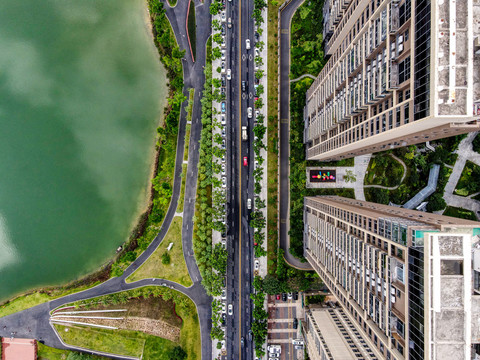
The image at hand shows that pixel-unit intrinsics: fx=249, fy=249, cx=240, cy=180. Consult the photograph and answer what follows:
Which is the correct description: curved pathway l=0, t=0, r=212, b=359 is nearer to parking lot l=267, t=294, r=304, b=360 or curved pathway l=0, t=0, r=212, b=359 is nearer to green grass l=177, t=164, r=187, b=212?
green grass l=177, t=164, r=187, b=212

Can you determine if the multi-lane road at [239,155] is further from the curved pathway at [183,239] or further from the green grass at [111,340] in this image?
the green grass at [111,340]

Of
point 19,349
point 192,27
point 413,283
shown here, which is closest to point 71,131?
point 192,27

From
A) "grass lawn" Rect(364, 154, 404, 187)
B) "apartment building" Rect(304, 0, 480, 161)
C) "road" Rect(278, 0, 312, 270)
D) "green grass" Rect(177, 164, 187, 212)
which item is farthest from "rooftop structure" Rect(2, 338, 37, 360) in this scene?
"grass lawn" Rect(364, 154, 404, 187)

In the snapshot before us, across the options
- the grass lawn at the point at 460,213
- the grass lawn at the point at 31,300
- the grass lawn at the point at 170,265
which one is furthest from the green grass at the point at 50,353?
the grass lawn at the point at 460,213

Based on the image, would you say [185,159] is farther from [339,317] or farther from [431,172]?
[431,172]

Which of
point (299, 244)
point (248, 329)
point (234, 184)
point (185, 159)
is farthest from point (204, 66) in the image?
point (248, 329)
